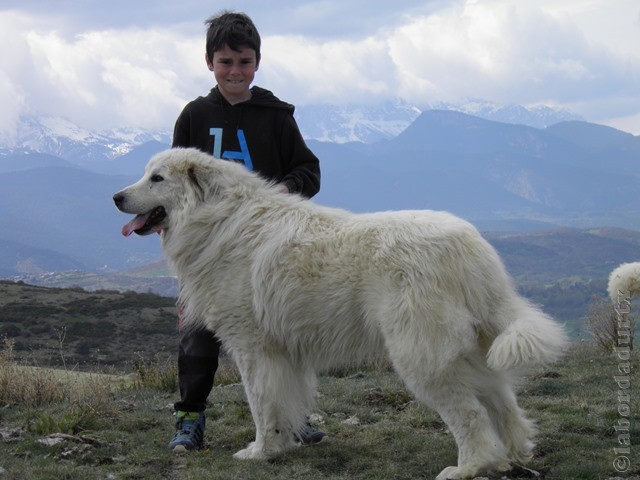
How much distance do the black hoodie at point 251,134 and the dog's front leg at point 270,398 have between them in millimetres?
1327

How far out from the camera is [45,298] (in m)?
37.3

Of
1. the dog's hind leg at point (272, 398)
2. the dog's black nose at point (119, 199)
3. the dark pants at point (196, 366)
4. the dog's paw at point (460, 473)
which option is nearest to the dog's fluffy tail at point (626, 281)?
the dog's paw at point (460, 473)

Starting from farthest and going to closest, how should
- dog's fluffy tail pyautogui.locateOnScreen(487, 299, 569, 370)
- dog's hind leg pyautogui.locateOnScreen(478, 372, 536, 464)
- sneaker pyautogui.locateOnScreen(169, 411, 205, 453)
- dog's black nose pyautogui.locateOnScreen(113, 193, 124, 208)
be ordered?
1. sneaker pyautogui.locateOnScreen(169, 411, 205, 453)
2. dog's black nose pyautogui.locateOnScreen(113, 193, 124, 208)
3. dog's hind leg pyautogui.locateOnScreen(478, 372, 536, 464)
4. dog's fluffy tail pyautogui.locateOnScreen(487, 299, 569, 370)

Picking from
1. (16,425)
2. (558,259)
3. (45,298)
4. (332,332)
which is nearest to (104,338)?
(45,298)

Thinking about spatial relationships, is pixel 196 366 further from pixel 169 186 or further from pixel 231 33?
pixel 231 33

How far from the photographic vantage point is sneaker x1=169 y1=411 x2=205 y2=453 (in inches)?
223

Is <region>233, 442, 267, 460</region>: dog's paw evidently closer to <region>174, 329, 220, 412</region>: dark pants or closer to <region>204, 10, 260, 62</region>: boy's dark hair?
<region>174, 329, 220, 412</region>: dark pants

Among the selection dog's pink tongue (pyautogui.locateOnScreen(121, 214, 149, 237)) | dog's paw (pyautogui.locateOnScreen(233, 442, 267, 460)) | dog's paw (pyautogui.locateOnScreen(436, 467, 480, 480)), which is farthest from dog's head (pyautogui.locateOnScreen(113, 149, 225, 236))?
dog's paw (pyautogui.locateOnScreen(436, 467, 480, 480))

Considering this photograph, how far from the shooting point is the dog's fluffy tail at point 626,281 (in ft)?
18.0

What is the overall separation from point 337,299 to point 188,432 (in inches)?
69.1

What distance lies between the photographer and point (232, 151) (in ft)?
19.6

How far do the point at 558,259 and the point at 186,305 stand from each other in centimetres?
17119

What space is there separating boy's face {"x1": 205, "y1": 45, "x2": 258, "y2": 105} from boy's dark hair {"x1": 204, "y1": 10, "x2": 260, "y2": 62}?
0.04 metres

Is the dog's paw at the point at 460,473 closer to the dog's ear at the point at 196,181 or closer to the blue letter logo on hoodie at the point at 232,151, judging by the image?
the dog's ear at the point at 196,181
